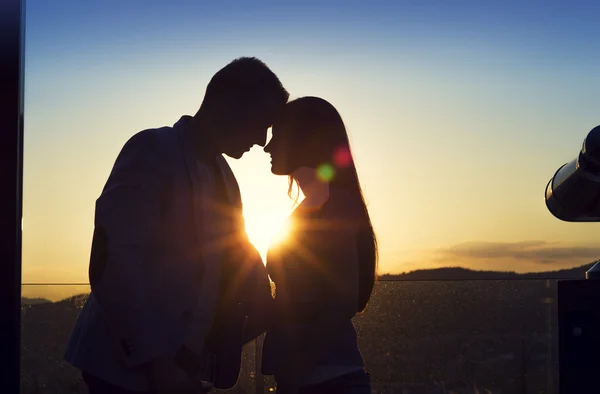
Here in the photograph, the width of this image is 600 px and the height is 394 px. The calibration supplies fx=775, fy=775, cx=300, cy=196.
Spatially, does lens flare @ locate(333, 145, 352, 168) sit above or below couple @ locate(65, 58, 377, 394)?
above

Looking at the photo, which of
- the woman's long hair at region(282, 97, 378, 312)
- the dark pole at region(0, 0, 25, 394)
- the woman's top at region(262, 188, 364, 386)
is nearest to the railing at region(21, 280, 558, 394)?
the woman's long hair at region(282, 97, 378, 312)

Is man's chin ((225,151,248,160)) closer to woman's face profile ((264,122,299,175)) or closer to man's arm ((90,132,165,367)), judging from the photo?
woman's face profile ((264,122,299,175))

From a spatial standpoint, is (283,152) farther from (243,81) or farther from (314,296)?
(314,296)

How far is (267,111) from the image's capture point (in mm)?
2482

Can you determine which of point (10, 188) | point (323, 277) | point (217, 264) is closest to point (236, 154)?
point (217, 264)

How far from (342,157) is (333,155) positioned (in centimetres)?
3

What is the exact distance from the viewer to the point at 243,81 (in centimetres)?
245

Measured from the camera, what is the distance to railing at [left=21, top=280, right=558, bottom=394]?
4.16 m

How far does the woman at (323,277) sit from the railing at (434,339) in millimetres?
1819

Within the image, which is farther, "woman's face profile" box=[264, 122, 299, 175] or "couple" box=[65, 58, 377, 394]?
"woman's face profile" box=[264, 122, 299, 175]

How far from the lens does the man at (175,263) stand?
2082mm

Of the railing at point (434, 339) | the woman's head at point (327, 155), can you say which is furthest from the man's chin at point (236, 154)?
the railing at point (434, 339)

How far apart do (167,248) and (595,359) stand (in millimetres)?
1437

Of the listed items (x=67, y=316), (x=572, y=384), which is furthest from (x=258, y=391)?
(x=572, y=384)
